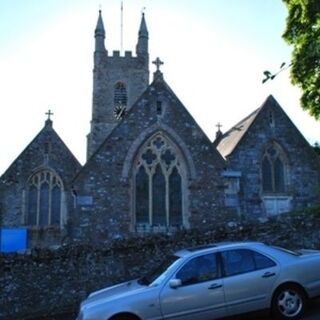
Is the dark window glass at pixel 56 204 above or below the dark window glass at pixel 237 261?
above

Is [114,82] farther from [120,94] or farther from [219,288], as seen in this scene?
[219,288]

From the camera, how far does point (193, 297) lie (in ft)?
27.6

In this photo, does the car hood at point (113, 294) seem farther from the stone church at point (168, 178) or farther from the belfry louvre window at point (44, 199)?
the belfry louvre window at point (44, 199)

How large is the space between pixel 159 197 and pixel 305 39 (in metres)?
7.87

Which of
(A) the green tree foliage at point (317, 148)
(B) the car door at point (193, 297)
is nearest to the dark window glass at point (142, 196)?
(A) the green tree foliage at point (317, 148)

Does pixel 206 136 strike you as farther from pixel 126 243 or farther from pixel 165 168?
pixel 126 243

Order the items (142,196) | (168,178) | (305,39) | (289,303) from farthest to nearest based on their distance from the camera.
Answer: (168,178) < (142,196) < (305,39) < (289,303)

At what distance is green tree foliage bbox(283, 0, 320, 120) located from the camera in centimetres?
1612

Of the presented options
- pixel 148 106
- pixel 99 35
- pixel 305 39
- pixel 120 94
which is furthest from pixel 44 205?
pixel 99 35

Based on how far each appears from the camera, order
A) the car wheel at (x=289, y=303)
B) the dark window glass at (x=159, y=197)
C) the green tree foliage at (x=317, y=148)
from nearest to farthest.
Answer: the car wheel at (x=289, y=303) → the dark window glass at (x=159, y=197) → the green tree foliage at (x=317, y=148)

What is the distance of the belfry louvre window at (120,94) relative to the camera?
3800 cm

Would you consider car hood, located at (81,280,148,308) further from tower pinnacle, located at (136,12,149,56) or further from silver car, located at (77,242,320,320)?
tower pinnacle, located at (136,12,149,56)

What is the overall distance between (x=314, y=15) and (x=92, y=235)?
10.7m

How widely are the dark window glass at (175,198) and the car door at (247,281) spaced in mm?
11013
